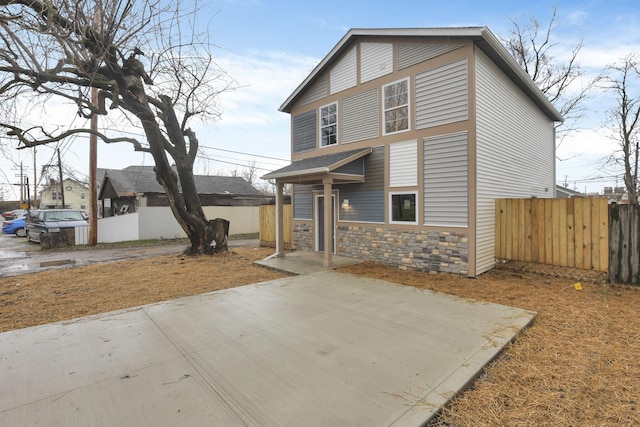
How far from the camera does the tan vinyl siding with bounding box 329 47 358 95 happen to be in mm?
9141

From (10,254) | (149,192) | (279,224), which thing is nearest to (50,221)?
(10,254)

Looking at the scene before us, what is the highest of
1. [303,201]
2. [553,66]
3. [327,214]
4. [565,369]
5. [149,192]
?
[553,66]

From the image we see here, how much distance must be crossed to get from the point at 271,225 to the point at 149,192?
875cm

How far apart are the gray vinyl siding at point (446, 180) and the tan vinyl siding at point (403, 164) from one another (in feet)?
0.96

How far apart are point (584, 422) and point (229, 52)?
772 cm

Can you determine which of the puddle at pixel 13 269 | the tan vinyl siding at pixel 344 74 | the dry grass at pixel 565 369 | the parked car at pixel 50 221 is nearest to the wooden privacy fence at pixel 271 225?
the tan vinyl siding at pixel 344 74

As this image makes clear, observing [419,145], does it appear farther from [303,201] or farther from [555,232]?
[303,201]

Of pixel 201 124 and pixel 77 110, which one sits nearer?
pixel 77 110

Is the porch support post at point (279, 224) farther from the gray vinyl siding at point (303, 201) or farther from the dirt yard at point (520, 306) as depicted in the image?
the gray vinyl siding at point (303, 201)

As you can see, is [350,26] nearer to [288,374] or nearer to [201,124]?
[201,124]

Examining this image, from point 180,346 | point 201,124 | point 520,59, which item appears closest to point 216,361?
point 180,346

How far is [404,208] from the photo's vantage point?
7918mm

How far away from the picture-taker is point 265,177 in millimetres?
9445

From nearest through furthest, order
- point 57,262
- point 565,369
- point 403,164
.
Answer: point 565,369 < point 403,164 < point 57,262
